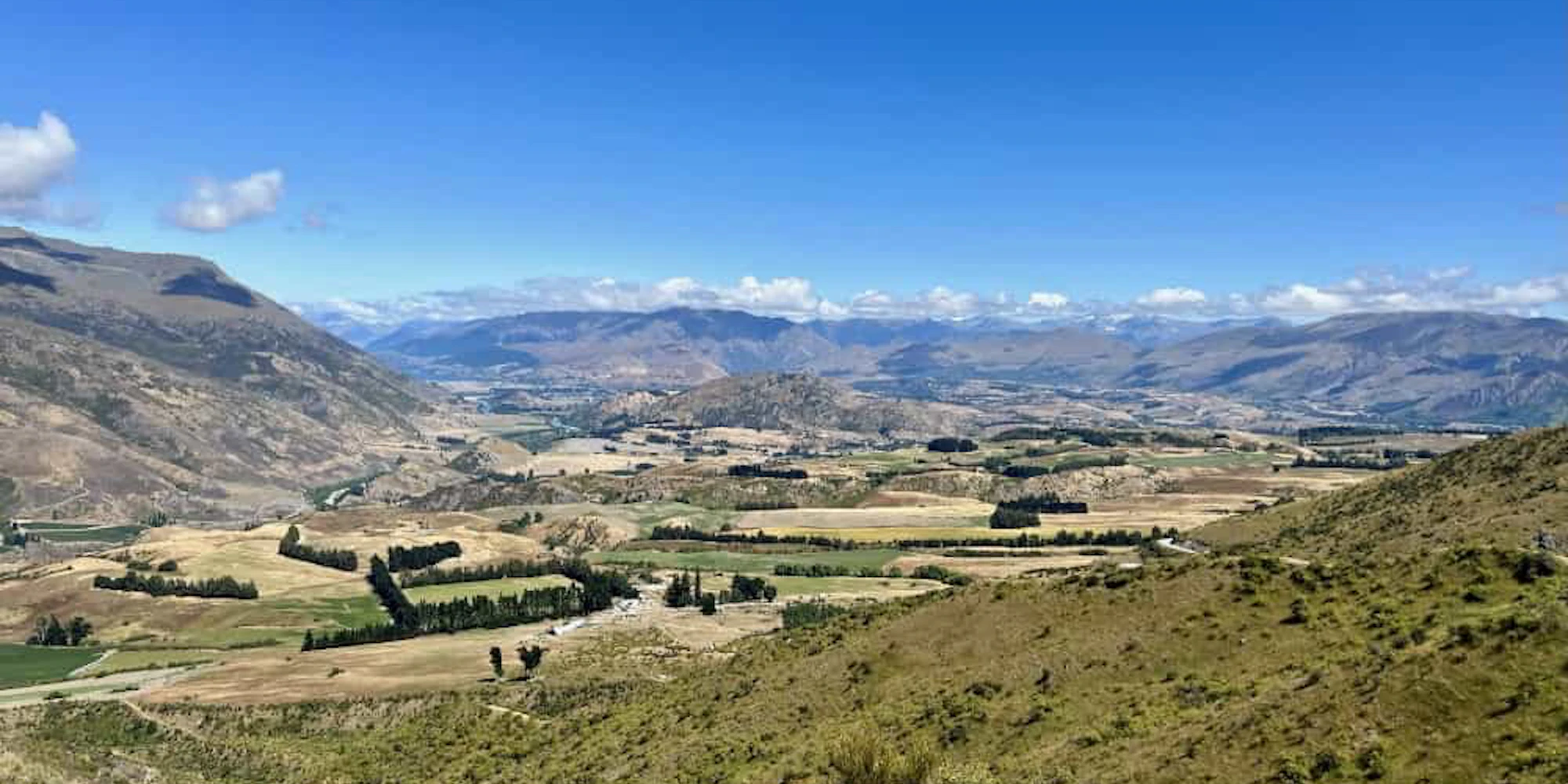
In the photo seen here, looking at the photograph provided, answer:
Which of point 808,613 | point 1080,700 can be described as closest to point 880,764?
point 1080,700

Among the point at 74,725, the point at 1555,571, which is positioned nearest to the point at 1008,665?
the point at 1555,571

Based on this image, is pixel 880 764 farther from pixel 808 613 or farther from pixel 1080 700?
pixel 808 613

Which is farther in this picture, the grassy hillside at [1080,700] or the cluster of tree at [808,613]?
the cluster of tree at [808,613]

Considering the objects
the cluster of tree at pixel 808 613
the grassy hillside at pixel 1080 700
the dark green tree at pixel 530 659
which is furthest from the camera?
the cluster of tree at pixel 808 613

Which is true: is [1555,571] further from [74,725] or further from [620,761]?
[74,725]

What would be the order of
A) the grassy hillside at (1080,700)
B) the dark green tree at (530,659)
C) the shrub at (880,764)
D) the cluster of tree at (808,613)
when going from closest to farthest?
the grassy hillside at (1080,700)
the shrub at (880,764)
the dark green tree at (530,659)
the cluster of tree at (808,613)

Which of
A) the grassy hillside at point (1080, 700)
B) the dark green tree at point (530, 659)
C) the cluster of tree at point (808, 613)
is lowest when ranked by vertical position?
the cluster of tree at point (808, 613)

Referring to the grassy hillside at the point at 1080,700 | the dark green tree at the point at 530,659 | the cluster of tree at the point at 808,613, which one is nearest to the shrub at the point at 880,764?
the grassy hillside at the point at 1080,700

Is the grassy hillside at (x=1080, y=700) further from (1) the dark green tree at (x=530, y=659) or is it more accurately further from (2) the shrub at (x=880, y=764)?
(1) the dark green tree at (x=530, y=659)
